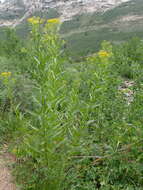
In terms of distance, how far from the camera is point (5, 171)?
11.4ft

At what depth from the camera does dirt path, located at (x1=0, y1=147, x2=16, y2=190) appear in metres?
3.20

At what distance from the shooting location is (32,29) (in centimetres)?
277

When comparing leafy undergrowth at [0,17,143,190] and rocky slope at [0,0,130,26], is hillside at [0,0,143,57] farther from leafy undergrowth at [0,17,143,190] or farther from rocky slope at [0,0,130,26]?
leafy undergrowth at [0,17,143,190]

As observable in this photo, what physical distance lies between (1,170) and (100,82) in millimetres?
2119

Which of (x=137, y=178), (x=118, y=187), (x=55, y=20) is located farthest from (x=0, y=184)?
(x=55, y=20)

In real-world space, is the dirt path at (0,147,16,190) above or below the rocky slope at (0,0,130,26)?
above

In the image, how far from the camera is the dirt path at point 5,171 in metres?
3.20

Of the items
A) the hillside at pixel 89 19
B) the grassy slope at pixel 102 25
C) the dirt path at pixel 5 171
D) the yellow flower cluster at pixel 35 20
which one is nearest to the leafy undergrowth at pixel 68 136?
the yellow flower cluster at pixel 35 20

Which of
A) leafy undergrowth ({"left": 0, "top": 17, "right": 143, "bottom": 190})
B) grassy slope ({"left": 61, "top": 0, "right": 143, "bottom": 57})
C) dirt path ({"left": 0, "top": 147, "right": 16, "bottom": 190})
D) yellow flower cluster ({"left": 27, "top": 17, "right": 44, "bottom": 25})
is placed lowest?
grassy slope ({"left": 61, "top": 0, "right": 143, "bottom": 57})

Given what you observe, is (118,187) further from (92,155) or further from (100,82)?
(100,82)

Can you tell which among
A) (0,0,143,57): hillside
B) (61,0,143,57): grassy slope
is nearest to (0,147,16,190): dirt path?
(0,0,143,57): hillside

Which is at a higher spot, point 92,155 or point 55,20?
point 55,20

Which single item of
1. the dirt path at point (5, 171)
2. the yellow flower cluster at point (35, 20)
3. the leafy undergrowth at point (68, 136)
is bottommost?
the dirt path at point (5, 171)

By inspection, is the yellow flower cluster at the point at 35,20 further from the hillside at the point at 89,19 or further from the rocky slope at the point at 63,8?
the rocky slope at the point at 63,8
